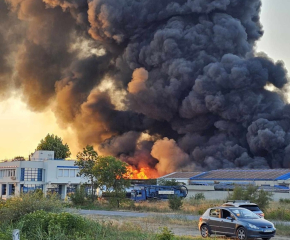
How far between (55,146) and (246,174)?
1657 inches

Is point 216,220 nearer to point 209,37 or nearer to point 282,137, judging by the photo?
point 282,137

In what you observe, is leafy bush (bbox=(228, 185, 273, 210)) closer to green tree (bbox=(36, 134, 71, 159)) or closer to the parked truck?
the parked truck

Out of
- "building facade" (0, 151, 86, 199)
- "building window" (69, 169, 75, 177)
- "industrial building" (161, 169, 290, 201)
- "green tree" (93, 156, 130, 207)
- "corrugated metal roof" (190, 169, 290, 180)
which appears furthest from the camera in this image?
"building window" (69, 169, 75, 177)

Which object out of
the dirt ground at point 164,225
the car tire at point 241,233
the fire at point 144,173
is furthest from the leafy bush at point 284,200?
the fire at point 144,173

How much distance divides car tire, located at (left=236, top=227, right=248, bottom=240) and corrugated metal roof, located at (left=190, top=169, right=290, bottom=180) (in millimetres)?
42640

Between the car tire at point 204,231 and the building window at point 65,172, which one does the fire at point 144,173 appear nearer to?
the building window at point 65,172

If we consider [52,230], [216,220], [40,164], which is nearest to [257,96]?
[40,164]

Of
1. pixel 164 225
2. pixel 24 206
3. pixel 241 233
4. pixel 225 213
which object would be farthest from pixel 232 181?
pixel 24 206

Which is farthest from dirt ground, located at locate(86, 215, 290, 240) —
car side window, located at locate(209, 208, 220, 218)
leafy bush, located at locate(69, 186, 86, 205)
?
leafy bush, located at locate(69, 186, 86, 205)

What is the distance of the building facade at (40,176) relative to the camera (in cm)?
6806

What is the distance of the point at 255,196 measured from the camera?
36031mm

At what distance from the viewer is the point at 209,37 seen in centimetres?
7794

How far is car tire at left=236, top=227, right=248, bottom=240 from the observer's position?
19.6m

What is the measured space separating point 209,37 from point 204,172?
77.0 ft
